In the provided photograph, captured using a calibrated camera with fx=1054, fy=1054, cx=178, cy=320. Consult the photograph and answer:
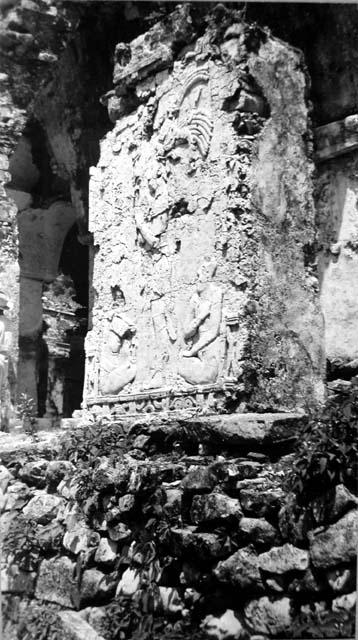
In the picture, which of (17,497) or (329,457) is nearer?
(329,457)

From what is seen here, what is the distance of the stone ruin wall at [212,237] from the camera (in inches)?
297

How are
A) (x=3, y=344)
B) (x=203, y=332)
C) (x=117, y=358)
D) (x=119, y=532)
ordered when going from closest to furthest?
(x=119, y=532) → (x=203, y=332) → (x=117, y=358) → (x=3, y=344)

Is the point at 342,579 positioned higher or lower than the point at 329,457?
lower

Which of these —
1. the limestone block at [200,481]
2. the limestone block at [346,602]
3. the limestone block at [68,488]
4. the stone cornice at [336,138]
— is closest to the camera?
the limestone block at [346,602]

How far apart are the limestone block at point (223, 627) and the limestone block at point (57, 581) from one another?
3.84 feet

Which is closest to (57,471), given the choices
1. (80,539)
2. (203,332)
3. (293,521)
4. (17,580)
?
(80,539)

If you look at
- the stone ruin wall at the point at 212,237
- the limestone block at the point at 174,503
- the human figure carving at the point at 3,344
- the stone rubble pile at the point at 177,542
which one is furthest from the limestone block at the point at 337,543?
the human figure carving at the point at 3,344

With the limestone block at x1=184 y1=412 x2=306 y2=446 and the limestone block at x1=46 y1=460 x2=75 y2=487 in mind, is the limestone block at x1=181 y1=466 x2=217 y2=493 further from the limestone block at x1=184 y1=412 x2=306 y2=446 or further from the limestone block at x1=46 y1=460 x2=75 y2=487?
the limestone block at x1=46 y1=460 x2=75 y2=487

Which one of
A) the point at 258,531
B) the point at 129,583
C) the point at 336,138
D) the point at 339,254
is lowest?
the point at 129,583

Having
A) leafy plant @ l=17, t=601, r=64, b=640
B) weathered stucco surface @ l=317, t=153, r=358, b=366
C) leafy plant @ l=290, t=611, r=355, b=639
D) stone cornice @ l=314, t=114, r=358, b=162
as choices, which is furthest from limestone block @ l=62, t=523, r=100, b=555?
stone cornice @ l=314, t=114, r=358, b=162

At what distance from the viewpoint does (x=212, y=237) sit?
25.5 feet

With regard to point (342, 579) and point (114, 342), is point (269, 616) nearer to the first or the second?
point (342, 579)

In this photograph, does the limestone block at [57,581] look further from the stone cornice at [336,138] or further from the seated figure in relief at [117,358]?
the stone cornice at [336,138]

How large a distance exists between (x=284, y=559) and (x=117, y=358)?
325cm
